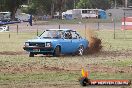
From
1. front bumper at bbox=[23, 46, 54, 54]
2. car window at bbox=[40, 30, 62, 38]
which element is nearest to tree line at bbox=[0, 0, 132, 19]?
car window at bbox=[40, 30, 62, 38]

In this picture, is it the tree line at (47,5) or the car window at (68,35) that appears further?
the tree line at (47,5)

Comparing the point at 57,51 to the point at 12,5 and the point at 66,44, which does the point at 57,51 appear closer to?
the point at 66,44

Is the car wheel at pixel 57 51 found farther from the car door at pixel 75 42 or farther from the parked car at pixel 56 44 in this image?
the car door at pixel 75 42

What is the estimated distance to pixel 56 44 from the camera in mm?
23828

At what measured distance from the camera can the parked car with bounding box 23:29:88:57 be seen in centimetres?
2356

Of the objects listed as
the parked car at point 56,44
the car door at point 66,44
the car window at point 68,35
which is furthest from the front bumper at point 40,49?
the car window at point 68,35

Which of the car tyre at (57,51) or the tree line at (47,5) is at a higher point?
the tree line at (47,5)

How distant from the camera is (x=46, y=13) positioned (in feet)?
499

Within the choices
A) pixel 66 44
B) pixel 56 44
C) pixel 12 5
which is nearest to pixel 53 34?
pixel 66 44

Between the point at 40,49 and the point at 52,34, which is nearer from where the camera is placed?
the point at 40,49

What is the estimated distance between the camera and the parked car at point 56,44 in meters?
23.6

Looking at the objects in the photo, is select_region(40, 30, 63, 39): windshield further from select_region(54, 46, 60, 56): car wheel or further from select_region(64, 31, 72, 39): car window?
select_region(54, 46, 60, 56): car wheel

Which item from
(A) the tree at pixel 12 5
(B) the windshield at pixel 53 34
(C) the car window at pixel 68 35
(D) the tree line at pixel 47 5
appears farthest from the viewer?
(D) the tree line at pixel 47 5

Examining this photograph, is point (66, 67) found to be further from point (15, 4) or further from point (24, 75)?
point (15, 4)
